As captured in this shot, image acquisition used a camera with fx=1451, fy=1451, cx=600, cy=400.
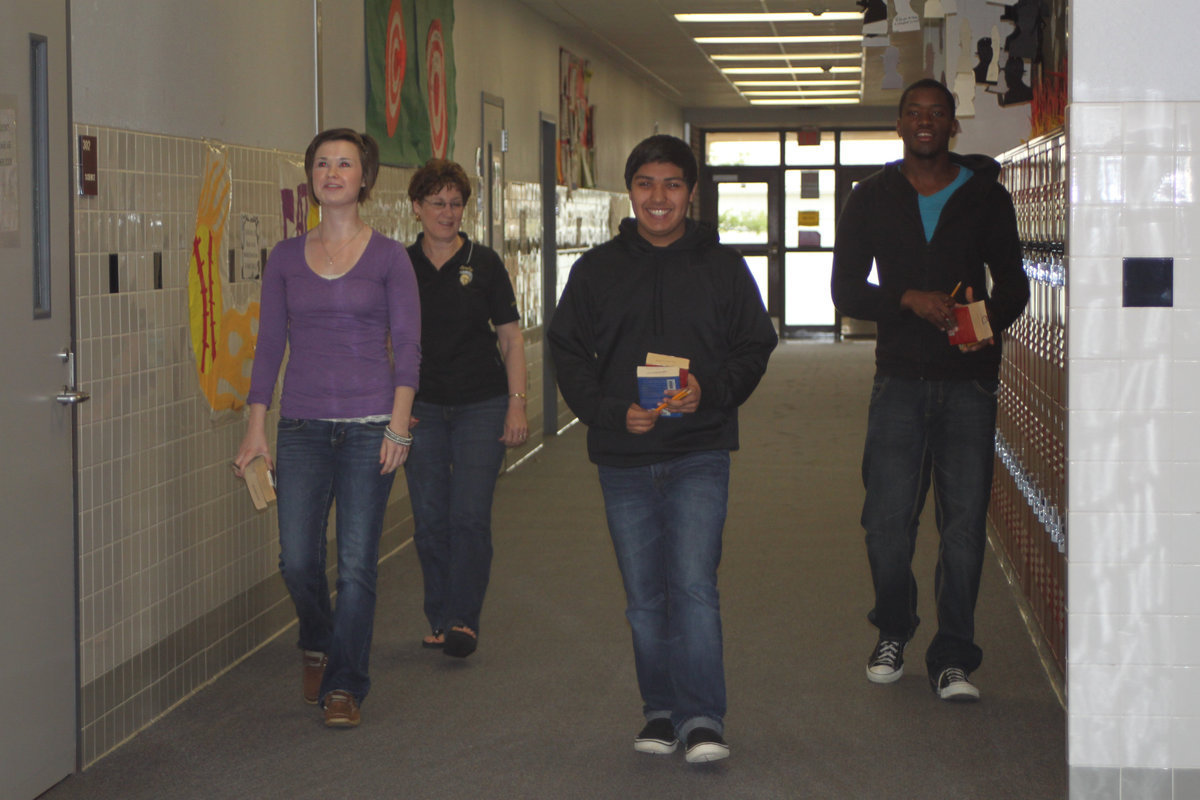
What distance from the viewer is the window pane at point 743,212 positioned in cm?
1894

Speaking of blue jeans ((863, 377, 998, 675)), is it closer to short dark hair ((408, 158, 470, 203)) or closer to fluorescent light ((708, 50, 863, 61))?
short dark hair ((408, 158, 470, 203))

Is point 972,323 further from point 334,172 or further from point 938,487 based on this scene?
point 334,172

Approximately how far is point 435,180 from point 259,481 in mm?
1118

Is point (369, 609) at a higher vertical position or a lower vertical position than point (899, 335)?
lower

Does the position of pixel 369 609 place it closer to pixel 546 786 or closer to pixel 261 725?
pixel 261 725

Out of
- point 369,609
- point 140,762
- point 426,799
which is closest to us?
point 426,799

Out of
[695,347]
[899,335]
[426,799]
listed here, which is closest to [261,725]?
[426,799]

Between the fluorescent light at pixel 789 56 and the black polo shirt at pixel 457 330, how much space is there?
8274 mm

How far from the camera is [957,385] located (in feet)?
12.5

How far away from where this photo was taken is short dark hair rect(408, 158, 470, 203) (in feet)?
14.0

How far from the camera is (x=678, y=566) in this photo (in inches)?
131

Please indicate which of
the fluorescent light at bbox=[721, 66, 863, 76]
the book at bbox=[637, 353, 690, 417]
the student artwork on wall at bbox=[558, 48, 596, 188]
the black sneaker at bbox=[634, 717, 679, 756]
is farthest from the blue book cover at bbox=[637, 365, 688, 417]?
the fluorescent light at bbox=[721, 66, 863, 76]

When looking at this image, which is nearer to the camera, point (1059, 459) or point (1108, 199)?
point (1108, 199)

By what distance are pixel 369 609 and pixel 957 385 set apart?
1.64 metres
